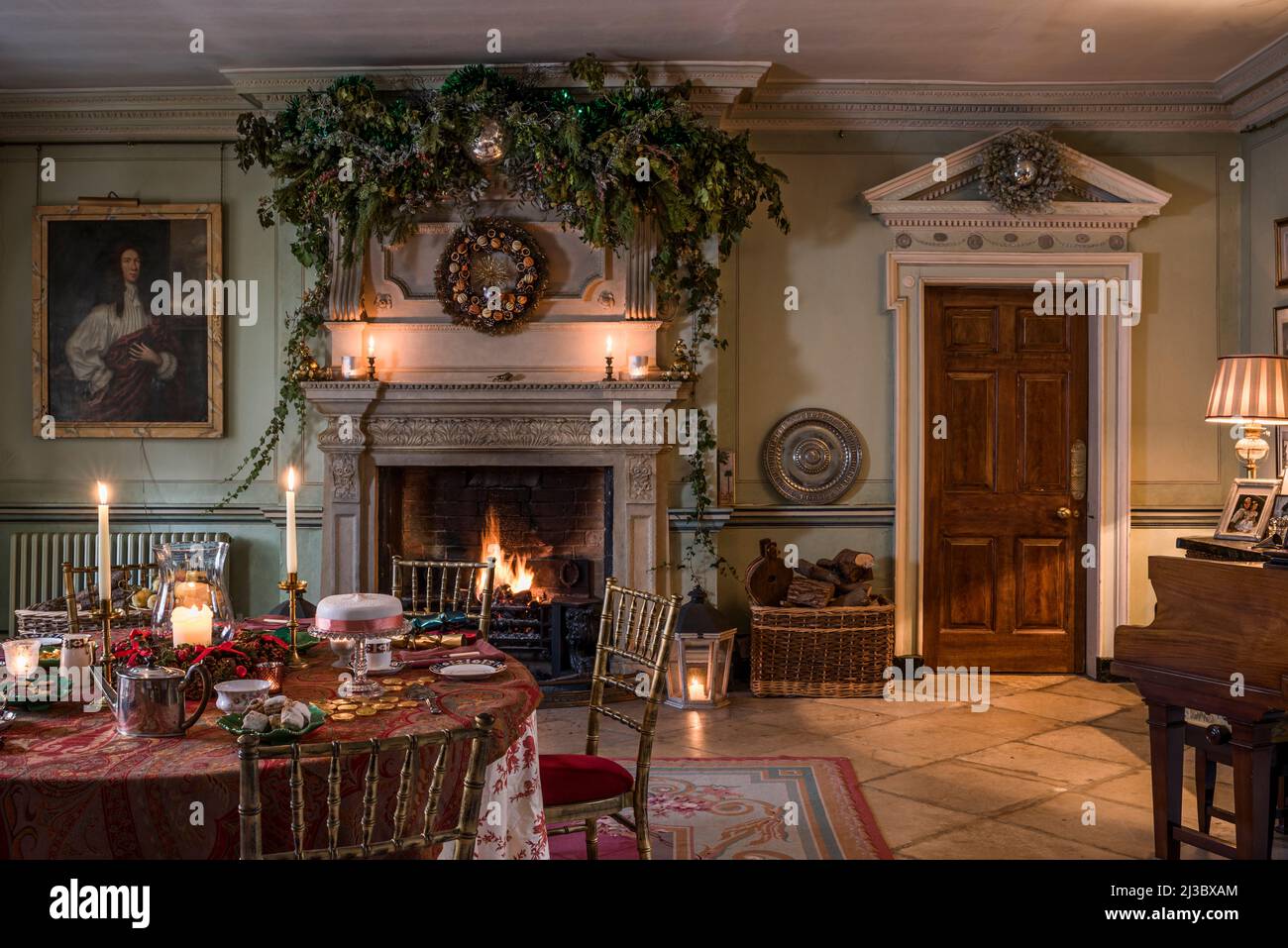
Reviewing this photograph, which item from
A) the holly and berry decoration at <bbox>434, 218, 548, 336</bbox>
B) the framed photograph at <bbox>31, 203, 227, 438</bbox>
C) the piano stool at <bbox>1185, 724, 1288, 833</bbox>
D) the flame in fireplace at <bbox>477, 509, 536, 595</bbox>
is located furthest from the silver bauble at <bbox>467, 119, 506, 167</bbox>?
the piano stool at <bbox>1185, 724, 1288, 833</bbox>

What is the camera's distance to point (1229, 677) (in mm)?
2828

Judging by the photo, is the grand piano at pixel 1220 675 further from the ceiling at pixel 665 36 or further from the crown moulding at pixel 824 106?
the crown moulding at pixel 824 106

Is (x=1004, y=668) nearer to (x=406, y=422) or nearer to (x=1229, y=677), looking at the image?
(x=1229, y=677)

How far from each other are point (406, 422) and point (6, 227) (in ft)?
7.96

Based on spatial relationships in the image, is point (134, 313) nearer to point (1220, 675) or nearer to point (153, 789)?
point (153, 789)

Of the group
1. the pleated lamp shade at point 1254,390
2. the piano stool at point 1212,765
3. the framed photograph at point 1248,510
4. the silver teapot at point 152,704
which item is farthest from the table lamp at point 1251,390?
the silver teapot at point 152,704

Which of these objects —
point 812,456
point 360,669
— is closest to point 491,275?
point 812,456

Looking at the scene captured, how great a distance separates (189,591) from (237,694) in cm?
44

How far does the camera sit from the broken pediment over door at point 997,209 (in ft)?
18.0

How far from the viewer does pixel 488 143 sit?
16.6ft

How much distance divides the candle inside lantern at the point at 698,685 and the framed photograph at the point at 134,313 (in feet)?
9.07
